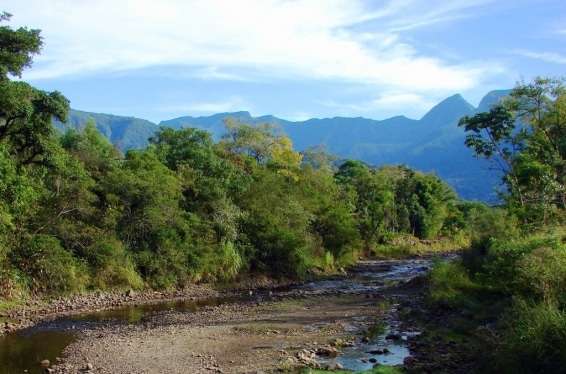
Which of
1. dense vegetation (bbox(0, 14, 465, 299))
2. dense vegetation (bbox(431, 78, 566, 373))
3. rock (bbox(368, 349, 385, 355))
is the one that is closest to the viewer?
dense vegetation (bbox(431, 78, 566, 373))

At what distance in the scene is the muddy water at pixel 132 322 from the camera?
1728 cm

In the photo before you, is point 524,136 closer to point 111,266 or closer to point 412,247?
point 111,266

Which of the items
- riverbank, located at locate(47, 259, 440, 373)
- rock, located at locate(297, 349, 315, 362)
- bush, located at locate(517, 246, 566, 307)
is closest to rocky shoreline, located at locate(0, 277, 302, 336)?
riverbank, located at locate(47, 259, 440, 373)

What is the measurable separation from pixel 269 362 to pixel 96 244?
57.0 ft

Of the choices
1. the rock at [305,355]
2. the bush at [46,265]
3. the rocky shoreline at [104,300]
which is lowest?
the rocky shoreline at [104,300]

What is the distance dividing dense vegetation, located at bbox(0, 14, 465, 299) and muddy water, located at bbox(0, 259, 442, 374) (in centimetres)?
393

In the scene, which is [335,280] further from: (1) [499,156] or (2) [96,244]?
(2) [96,244]

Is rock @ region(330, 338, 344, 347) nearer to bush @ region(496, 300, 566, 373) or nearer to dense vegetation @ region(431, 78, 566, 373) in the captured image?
dense vegetation @ region(431, 78, 566, 373)

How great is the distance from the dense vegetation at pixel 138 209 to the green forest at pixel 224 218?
9 cm

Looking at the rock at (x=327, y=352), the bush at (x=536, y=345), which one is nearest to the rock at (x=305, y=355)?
the rock at (x=327, y=352)

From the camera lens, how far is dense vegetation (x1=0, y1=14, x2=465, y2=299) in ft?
85.7

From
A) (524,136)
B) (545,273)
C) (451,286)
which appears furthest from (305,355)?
(524,136)


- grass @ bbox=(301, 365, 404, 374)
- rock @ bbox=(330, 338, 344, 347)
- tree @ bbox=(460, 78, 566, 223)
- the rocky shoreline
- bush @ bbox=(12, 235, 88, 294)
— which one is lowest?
the rocky shoreline

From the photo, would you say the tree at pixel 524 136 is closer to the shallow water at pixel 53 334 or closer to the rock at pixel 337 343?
the rock at pixel 337 343
